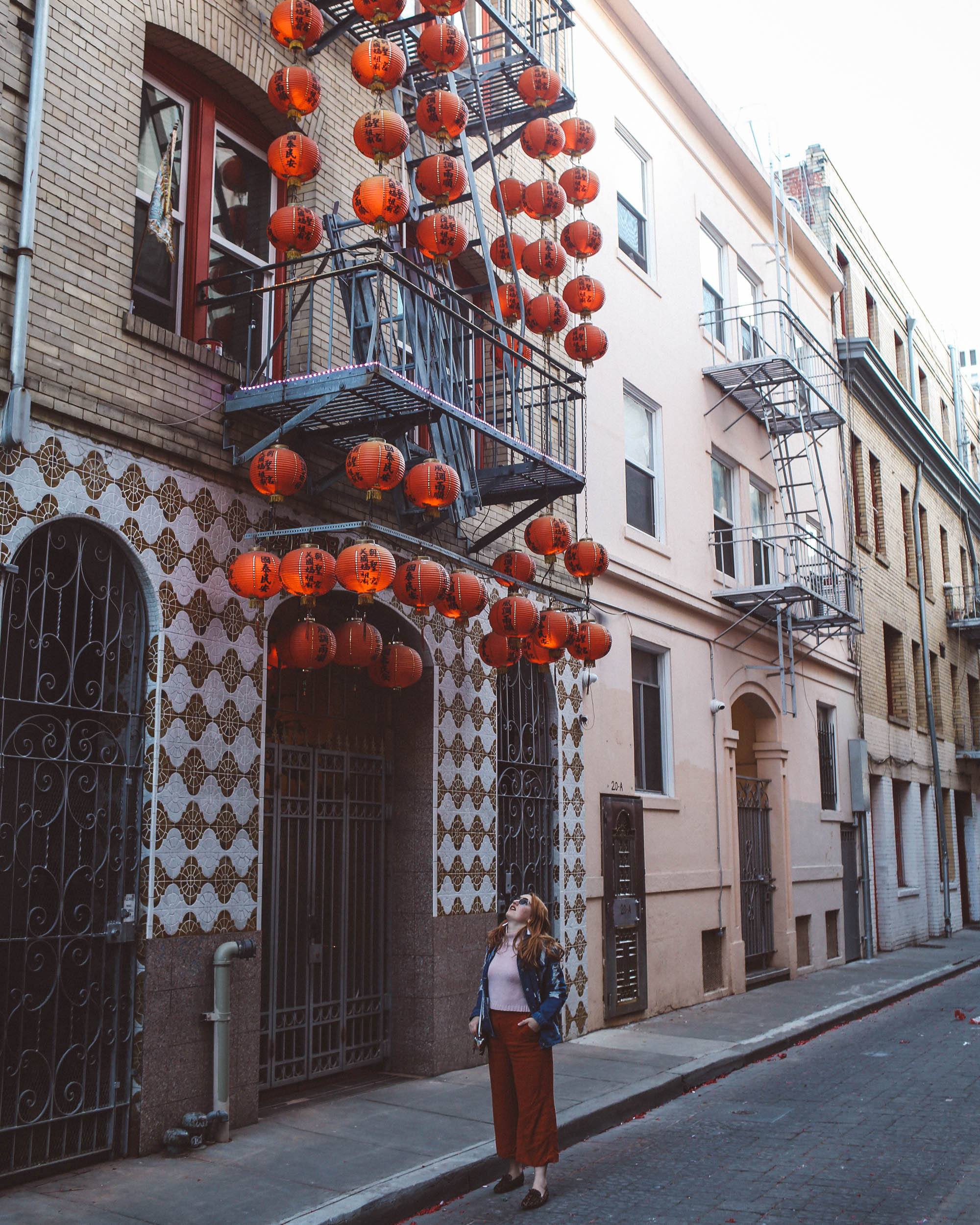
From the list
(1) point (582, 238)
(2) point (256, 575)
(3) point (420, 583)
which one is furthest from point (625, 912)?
(1) point (582, 238)

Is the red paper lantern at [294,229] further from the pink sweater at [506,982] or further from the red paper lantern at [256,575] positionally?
the pink sweater at [506,982]

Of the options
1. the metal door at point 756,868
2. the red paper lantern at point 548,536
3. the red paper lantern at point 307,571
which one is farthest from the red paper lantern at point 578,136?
the metal door at point 756,868

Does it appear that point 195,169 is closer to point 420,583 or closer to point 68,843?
point 420,583

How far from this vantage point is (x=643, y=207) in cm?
1631

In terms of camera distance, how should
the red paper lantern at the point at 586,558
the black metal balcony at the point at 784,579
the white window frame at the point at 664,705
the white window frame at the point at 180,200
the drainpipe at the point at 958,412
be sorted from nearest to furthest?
the white window frame at the point at 180,200
the red paper lantern at the point at 586,558
the white window frame at the point at 664,705
the black metal balcony at the point at 784,579
the drainpipe at the point at 958,412

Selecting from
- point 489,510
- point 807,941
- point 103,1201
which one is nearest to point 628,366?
point 489,510

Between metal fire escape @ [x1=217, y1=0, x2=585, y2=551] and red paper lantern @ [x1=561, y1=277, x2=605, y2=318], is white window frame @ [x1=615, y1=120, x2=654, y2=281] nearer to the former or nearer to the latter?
metal fire escape @ [x1=217, y1=0, x2=585, y2=551]

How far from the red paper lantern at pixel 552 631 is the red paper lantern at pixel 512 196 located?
397cm

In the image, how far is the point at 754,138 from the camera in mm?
19469

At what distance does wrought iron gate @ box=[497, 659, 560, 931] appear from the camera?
11469mm

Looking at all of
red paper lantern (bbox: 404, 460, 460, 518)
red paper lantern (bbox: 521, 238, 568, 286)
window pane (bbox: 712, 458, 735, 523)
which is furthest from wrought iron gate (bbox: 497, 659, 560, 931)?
window pane (bbox: 712, 458, 735, 523)

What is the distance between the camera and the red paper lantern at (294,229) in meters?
8.44

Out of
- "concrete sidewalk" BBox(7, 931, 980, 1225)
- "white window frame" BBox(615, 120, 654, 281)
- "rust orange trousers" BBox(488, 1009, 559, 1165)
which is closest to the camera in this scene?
"concrete sidewalk" BBox(7, 931, 980, 1225)

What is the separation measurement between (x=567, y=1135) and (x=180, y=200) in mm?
7311
